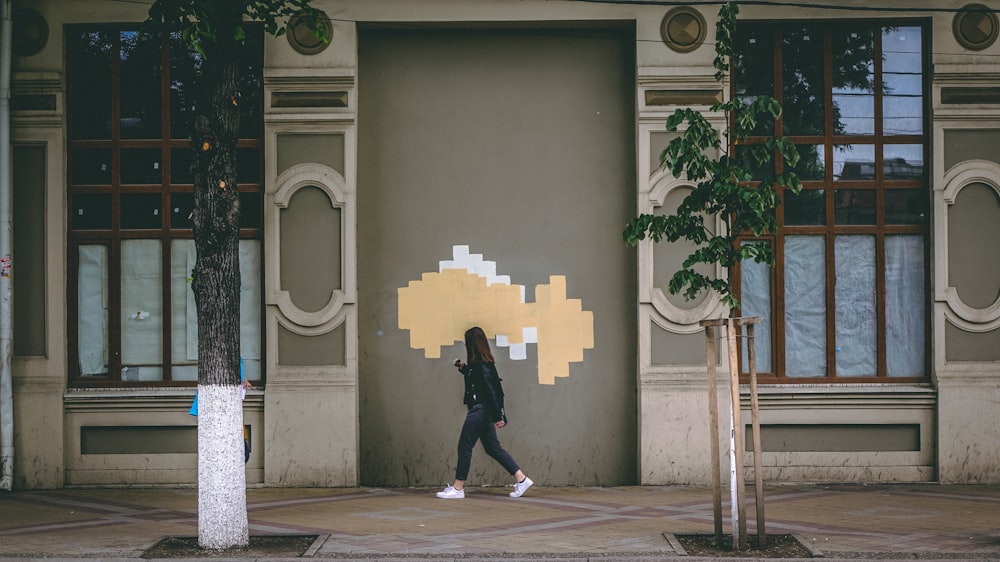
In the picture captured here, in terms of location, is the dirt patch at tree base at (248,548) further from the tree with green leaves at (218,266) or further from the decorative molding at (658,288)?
the decorative molding at (658,288)

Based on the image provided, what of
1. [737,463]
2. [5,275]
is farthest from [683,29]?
[5,275]

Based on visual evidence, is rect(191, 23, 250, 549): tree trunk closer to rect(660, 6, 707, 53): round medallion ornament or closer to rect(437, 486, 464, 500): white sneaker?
rect(437, 486, 464, 500): white sneaker

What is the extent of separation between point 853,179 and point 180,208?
734 centimetres

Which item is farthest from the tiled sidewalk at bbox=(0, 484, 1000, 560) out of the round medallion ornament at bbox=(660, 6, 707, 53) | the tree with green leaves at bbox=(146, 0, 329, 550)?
the round medallion ornament at bbox=(660, 6, 707, 53)

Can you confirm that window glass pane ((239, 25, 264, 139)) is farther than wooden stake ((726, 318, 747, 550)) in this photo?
Yes

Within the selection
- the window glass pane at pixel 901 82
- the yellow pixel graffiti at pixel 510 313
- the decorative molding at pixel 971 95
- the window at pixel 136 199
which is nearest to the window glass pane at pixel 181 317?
the window at pixel 136 199

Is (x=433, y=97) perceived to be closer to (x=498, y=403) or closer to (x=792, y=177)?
(x=498, y=403)

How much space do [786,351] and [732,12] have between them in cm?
481

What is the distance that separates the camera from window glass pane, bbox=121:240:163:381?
12508 mm

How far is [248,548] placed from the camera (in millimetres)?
8812

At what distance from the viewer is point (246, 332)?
1248 cm

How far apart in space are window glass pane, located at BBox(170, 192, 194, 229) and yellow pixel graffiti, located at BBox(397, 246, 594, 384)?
2.77 meters

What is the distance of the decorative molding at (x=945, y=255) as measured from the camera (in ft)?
39.8

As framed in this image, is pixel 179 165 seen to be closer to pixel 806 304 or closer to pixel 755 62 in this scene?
pixel 755 62
